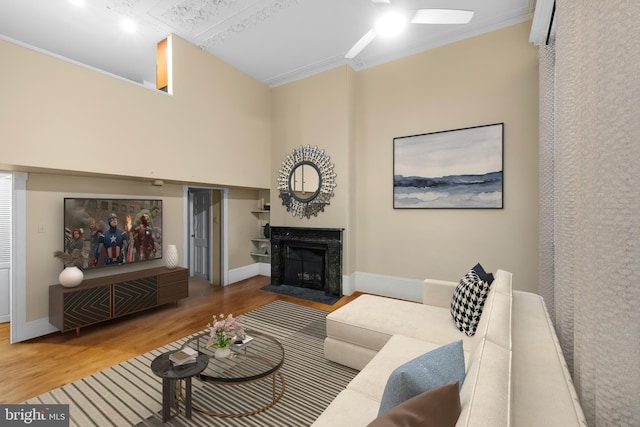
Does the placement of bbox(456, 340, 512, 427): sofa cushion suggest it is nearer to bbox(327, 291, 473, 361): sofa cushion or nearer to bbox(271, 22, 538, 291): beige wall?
bbox(327, 291, 473, 361): sofa cushion

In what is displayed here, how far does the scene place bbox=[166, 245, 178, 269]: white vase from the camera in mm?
4086

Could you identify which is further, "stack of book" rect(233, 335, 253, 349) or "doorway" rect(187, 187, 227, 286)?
"doorway" rect(187, 187, 227, 286)

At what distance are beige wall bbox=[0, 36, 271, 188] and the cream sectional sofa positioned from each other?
3024 mm

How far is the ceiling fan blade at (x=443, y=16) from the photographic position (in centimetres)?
223

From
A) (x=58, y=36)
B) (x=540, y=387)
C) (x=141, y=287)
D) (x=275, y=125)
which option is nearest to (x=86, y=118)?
(x=58, y=36)

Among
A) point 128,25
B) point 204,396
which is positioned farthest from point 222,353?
point 128,25

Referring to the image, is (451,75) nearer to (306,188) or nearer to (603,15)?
(306,188)

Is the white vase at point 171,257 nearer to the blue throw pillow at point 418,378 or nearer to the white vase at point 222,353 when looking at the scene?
the white vase at point 222,353

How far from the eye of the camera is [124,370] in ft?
7.89

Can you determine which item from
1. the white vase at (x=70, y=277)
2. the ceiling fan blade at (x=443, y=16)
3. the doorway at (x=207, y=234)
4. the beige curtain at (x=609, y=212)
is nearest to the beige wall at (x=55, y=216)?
the white vase at (x=70, y=277)

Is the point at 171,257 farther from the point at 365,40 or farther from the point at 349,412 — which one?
the point at 365,40

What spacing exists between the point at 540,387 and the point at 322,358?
1917mm

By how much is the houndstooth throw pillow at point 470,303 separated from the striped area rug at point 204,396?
101 centimetres

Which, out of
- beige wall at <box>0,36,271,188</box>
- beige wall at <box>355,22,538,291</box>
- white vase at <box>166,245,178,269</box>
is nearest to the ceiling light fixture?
beige wall at <box>355,22,538,291</box>
